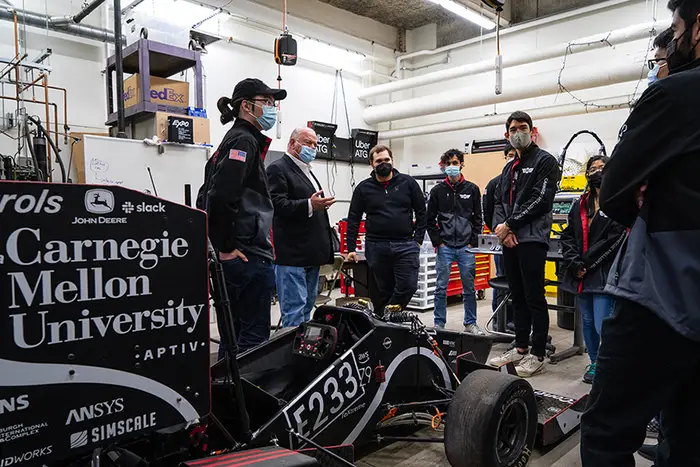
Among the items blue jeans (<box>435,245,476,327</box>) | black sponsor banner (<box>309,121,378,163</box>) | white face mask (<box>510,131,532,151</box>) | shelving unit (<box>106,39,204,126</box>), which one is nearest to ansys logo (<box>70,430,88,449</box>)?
white face mask (<box>510,131,532,151</box>)

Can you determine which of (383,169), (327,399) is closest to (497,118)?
(383,169)

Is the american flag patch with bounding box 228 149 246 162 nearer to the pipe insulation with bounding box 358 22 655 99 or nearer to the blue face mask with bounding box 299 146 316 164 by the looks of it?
the blue face mask with bounding box 299 146 316 164

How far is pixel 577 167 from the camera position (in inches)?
287

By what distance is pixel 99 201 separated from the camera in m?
1.16

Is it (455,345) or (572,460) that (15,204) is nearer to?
(455,345)

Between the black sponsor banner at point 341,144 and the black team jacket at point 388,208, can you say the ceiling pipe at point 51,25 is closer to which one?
the black sponsor banner at point 341,144

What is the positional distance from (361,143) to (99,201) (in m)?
9.11

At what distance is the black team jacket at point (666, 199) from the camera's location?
126 cm

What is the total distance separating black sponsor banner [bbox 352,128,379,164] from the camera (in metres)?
9.95

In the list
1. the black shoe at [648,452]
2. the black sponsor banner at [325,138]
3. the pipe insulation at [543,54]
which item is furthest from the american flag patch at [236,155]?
the black sponsor banner at [325,138]

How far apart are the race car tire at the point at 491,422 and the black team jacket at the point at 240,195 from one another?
1085mm

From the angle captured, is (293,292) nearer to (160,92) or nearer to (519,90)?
(160,92)

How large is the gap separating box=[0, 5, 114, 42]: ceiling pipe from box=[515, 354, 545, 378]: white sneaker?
6.20 meters

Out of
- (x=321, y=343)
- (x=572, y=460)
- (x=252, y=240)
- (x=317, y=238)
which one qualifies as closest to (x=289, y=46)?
(x=317, y=238)
